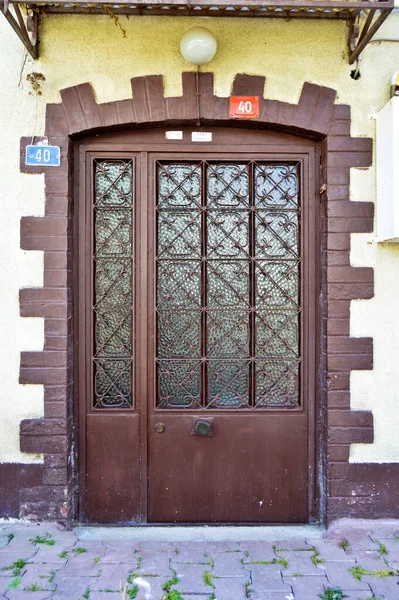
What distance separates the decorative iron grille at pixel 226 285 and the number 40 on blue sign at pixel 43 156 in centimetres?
74

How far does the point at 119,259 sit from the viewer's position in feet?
11.5

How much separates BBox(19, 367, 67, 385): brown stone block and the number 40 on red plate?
85.9 inches

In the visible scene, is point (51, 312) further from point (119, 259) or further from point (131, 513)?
point (131, 513)

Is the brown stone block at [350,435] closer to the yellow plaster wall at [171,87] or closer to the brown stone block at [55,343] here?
the yellow plaster wall at [171,87]

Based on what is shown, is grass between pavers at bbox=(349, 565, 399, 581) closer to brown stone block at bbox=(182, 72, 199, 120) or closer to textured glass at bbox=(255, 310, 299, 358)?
textured glass at bbox=(255, 310, 299, 358)

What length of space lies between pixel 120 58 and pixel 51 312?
185 centimetres

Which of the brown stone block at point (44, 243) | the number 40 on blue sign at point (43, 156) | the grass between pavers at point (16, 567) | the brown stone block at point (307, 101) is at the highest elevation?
the brown stone block at point (307, 101)

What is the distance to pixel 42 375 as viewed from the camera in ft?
10.9

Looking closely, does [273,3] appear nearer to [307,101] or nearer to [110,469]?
[307,101]

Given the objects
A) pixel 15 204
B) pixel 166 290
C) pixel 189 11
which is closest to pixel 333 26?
pixel 189 11

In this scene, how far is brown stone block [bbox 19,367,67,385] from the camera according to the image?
3.33 meters

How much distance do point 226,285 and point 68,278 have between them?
1.15 meters

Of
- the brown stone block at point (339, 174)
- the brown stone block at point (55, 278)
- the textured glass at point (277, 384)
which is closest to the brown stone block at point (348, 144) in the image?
the brown stone block at point (339, 174)

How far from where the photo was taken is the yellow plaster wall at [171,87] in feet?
10.8
